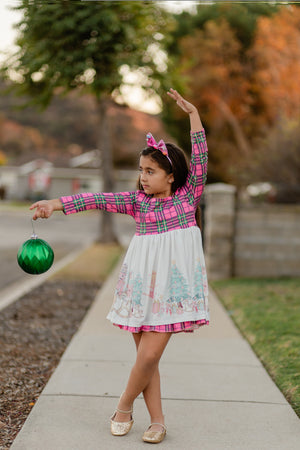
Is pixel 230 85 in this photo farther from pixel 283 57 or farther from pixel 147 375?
pixel 147 375

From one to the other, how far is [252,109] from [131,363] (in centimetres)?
2326

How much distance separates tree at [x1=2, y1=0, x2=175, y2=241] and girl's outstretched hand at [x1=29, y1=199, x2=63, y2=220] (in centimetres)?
606

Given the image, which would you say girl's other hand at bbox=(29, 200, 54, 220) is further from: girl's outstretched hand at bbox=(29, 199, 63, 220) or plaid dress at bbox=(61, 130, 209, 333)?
plaid dress at bbox=(61, 130, 209, 333)

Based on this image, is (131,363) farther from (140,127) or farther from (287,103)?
(140,127)

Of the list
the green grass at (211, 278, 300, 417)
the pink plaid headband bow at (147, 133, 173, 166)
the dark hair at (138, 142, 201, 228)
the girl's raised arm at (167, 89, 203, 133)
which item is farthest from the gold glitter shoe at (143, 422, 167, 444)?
the girl's raised arm at (167, 89, 203, 133)

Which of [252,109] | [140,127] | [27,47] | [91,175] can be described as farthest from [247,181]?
Result: [140,127]

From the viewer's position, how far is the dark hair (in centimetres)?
302

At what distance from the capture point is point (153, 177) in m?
3.02

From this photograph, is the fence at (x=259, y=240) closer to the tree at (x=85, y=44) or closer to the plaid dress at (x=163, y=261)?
the tree at (x=85, y=44)

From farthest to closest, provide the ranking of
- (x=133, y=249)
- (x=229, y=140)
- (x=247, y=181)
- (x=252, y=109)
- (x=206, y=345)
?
(x=229, y=140) → (x=252, y=109) → (x=247, y=181) → (x=206, y=345) → (x=133, y=249)

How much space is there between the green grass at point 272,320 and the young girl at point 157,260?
116cm

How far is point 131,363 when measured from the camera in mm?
4477

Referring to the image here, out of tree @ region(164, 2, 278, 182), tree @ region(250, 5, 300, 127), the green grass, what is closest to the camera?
the green grass

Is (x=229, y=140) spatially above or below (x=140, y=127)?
above
